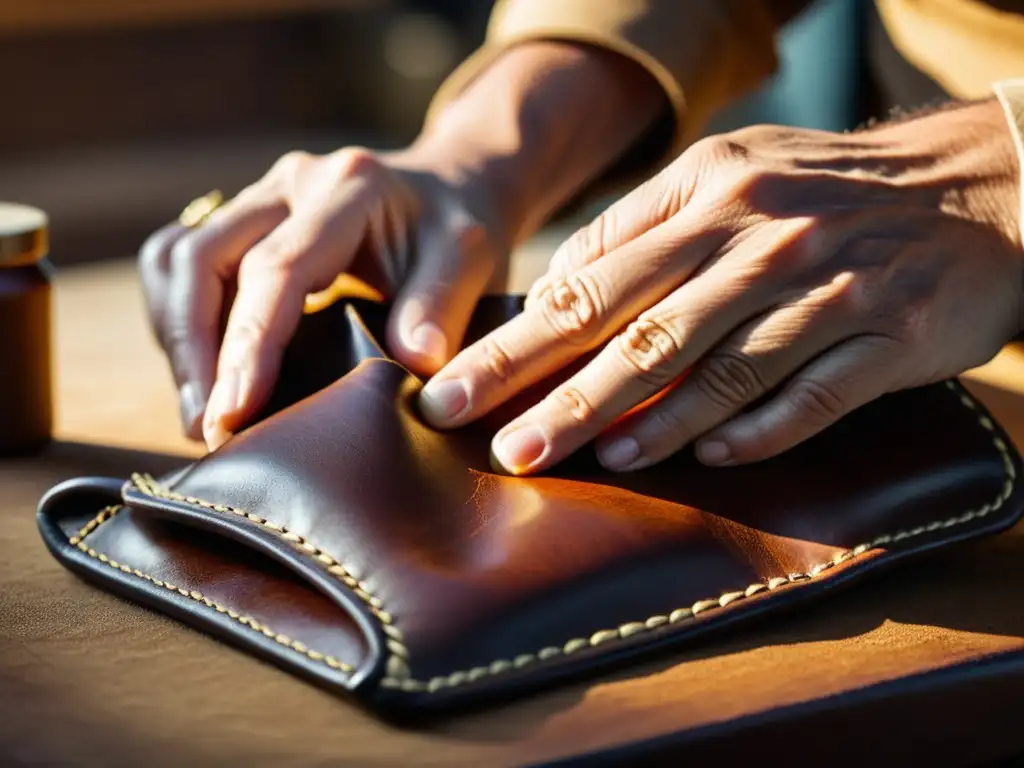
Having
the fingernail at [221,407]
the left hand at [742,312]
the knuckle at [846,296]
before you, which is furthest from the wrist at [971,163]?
the fingernail at [221,407]

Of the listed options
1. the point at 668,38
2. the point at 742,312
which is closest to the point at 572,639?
the point at 742,312

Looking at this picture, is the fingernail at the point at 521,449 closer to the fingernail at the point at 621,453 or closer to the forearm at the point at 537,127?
the fingernail at the point at 621,453

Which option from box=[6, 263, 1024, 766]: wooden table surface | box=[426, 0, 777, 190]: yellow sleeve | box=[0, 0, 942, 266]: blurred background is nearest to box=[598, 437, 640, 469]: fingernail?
box=[6, 263, 1024, 766]: wooden table surface

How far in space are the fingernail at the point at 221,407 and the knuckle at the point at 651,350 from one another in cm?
22

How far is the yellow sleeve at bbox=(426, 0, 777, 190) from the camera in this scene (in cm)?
105

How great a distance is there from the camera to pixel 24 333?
83 cm

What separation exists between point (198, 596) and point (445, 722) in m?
0.15

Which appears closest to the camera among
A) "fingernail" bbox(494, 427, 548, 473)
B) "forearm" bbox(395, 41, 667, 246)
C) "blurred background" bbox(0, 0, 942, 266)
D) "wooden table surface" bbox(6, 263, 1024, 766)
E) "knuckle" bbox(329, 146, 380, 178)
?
"wooden table surface" bbox(6, 263, 1024, 766)

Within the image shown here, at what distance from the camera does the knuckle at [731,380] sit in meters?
0.67

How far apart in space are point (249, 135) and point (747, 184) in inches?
138

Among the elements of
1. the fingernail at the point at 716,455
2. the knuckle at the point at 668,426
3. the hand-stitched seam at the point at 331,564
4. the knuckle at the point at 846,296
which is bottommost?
the hand-stitched seam at the point at 331,564

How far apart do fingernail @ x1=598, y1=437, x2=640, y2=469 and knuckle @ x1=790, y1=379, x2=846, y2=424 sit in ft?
0.30

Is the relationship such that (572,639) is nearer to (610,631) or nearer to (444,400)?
(610,631)

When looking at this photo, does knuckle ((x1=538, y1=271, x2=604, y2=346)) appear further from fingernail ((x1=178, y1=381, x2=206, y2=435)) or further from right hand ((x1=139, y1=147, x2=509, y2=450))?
fingernail ((x1=178, y1=381, x2=206, y2=435))
